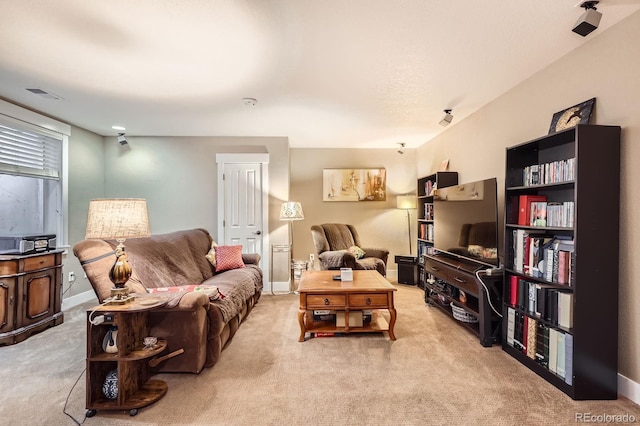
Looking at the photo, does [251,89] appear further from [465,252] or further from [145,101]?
[465,252]

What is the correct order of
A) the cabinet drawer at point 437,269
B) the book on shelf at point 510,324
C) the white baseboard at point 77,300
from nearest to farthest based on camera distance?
the book on shelf at point 510,324
the cabinet drawer at point 437,269
the white baseboard at point 77,300

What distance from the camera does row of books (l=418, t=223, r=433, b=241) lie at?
4.59 meters

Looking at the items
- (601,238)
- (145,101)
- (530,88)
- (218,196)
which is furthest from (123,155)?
(601,238)

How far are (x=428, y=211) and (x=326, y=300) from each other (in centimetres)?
260

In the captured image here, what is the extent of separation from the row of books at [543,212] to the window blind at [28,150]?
197 inches

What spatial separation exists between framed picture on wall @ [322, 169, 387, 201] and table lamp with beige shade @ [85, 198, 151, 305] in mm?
3801

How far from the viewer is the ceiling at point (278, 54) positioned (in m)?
1.80

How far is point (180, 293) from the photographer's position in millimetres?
2221

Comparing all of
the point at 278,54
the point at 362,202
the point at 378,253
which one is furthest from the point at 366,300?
the point at 362,202

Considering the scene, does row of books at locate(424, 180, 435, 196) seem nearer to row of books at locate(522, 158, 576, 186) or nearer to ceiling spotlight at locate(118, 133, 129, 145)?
row of books at locate(522, 158, 576, 186)

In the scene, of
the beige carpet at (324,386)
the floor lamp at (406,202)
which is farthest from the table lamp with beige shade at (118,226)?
the floor lamp at (406,202)

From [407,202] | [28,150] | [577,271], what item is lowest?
[577,271]

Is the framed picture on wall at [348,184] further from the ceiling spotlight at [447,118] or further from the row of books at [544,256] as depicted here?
the row of books at [544,256]

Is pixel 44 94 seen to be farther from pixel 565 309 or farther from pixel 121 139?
pixel 565 309
